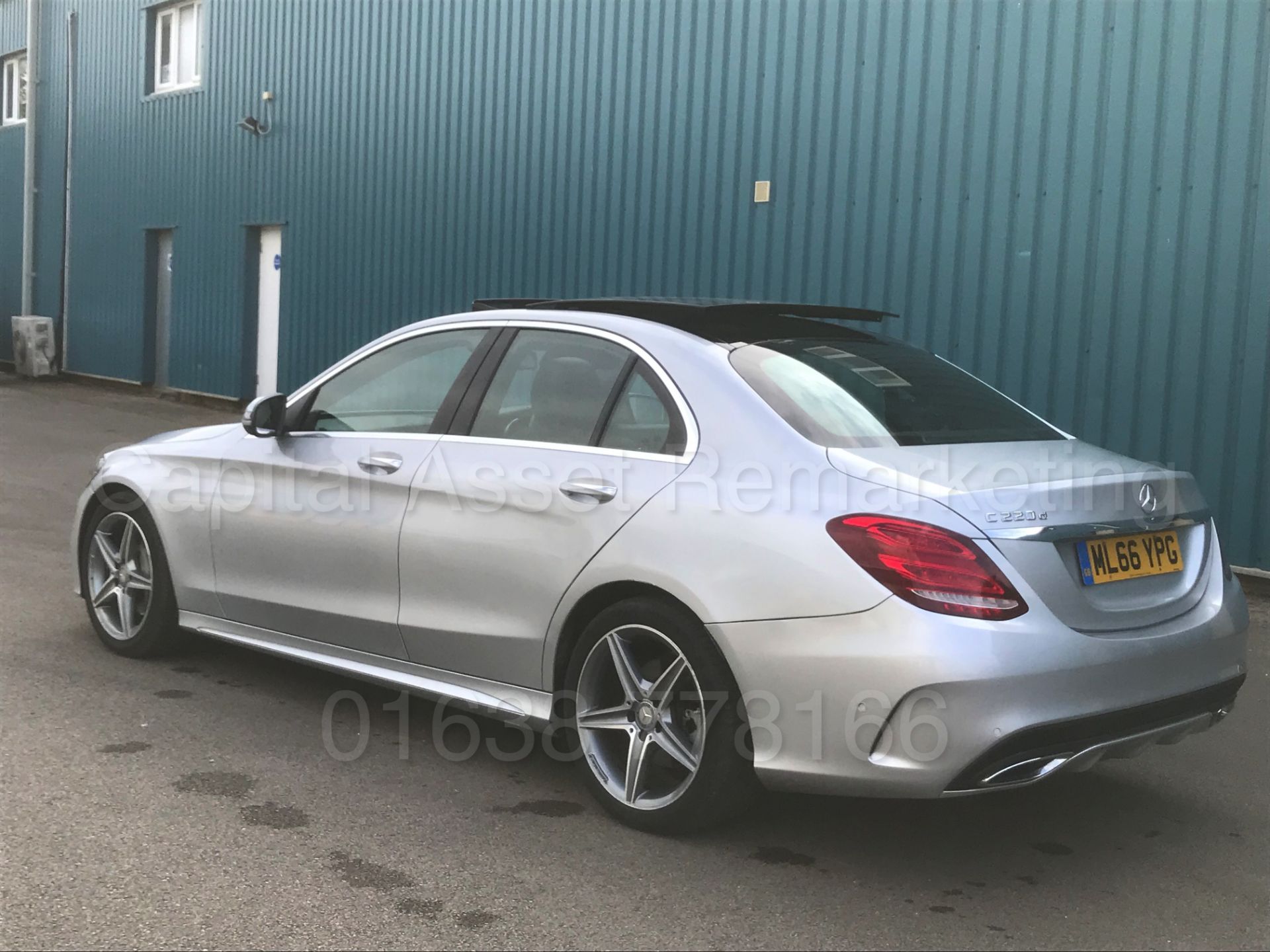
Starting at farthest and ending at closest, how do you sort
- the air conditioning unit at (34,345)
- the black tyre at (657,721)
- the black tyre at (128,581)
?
the air conditioning unit at (34,345), the black tyre at (128,581), the black tyre at (657,721)

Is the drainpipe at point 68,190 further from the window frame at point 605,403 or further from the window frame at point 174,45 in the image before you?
the window frame at point 605,403

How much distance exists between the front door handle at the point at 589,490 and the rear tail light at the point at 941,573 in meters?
0.85

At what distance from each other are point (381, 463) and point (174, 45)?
16817mm

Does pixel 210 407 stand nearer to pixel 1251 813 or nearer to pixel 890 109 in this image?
pixel 890 109

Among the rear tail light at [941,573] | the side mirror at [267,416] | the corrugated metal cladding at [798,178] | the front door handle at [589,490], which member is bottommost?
the rear tail light at [941,573]

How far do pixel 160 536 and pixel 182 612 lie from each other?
314 mm

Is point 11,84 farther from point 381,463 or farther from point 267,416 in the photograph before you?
point 381,463

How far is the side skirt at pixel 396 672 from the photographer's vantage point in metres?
4.12

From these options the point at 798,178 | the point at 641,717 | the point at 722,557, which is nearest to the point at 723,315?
the point at 722,557

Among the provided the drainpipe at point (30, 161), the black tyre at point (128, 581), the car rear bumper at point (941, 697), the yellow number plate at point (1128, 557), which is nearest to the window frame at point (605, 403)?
the car rear bumper at point (941, 697)

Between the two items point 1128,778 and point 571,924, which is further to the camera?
point 1128,778

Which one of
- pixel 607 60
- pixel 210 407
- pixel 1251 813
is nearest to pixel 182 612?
pixel 1251 813

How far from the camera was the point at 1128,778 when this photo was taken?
15.0 ft

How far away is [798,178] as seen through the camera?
10.8 meters
